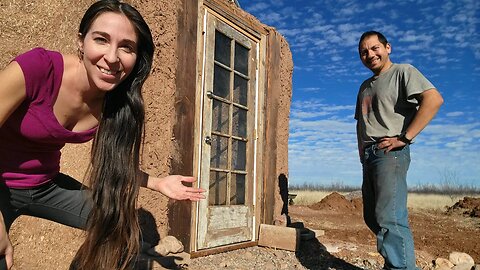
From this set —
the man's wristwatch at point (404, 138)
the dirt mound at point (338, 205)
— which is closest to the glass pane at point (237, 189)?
the man's wristwatch at point (404, 138)

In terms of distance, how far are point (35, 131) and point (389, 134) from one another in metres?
2.40

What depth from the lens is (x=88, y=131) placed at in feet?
6.36

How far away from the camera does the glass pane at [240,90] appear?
17.1ft

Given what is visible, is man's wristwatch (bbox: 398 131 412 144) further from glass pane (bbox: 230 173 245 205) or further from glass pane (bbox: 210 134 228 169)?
glass pane (bbox: 230 173 245 205)

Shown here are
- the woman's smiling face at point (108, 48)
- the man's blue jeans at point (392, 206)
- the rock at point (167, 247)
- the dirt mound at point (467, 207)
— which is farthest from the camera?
the dirt mound at point (467, 207)

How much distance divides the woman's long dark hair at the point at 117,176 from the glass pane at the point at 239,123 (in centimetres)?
300

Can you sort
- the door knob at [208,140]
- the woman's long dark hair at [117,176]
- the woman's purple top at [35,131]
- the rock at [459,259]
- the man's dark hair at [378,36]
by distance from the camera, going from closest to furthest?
the woman's purple top at [35,131]
the woman's long dark hair at [117,176]
the man's dark hair at [378,36]
the door knob at [208,140]
the rock at [459,259]

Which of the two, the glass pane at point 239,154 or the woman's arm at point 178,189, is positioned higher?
the glass pane at point 239,154

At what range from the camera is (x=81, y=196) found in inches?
84.4

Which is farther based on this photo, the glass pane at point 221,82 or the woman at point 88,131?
the glass pane at point 221,82

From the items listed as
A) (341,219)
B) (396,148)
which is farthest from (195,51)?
(341,219)

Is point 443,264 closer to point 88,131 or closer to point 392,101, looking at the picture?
point 392,101

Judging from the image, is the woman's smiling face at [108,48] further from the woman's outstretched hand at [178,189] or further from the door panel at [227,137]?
the door panel at [227,137]

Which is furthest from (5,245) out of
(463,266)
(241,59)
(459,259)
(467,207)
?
(467,207)
